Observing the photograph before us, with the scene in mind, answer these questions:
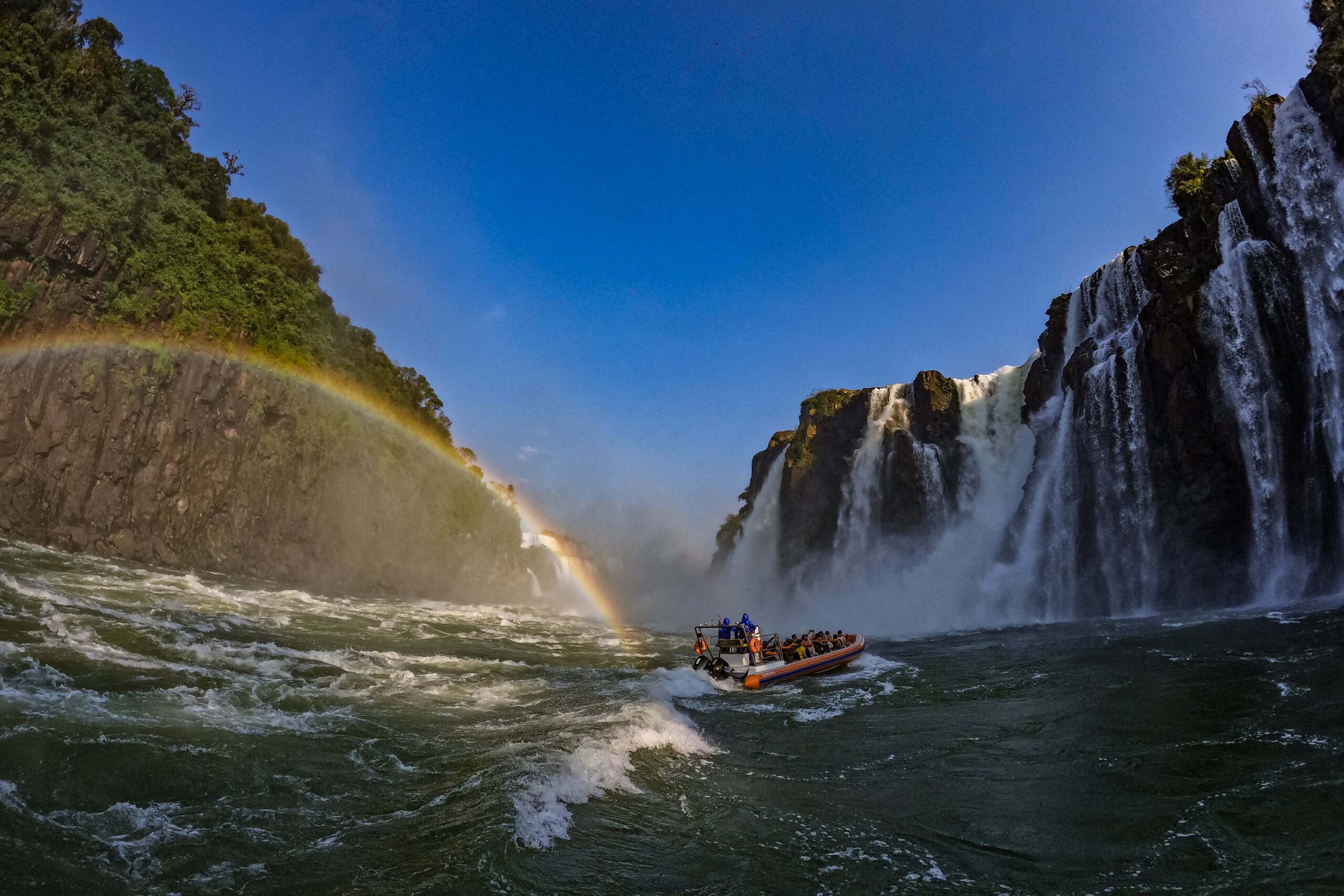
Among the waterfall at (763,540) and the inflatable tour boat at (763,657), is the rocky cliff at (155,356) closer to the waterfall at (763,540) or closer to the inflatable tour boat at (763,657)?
the inflatable tour boat at (763,657)

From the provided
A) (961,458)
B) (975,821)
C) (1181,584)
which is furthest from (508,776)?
(961,458)

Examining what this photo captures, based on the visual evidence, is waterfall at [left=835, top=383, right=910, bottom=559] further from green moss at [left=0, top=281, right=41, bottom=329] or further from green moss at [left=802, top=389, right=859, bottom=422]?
green moss at [left=0, top=281, right=41, bottom=329]

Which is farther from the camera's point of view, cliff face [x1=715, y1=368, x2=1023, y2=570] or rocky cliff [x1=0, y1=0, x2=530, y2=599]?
cliff face [x1=715, y1=368, x2=1023, y2=570]

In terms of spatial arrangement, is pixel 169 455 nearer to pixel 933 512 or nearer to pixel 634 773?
pixel 634 773

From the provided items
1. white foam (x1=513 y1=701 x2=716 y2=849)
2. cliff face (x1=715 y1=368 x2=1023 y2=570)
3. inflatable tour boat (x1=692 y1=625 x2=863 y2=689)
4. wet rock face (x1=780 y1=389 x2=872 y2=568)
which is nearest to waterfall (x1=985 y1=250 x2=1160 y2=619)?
cliff face (x1=715 y1=368 x2=1023 y2=570)

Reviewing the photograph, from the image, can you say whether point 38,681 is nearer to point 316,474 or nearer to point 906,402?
point 316,474
